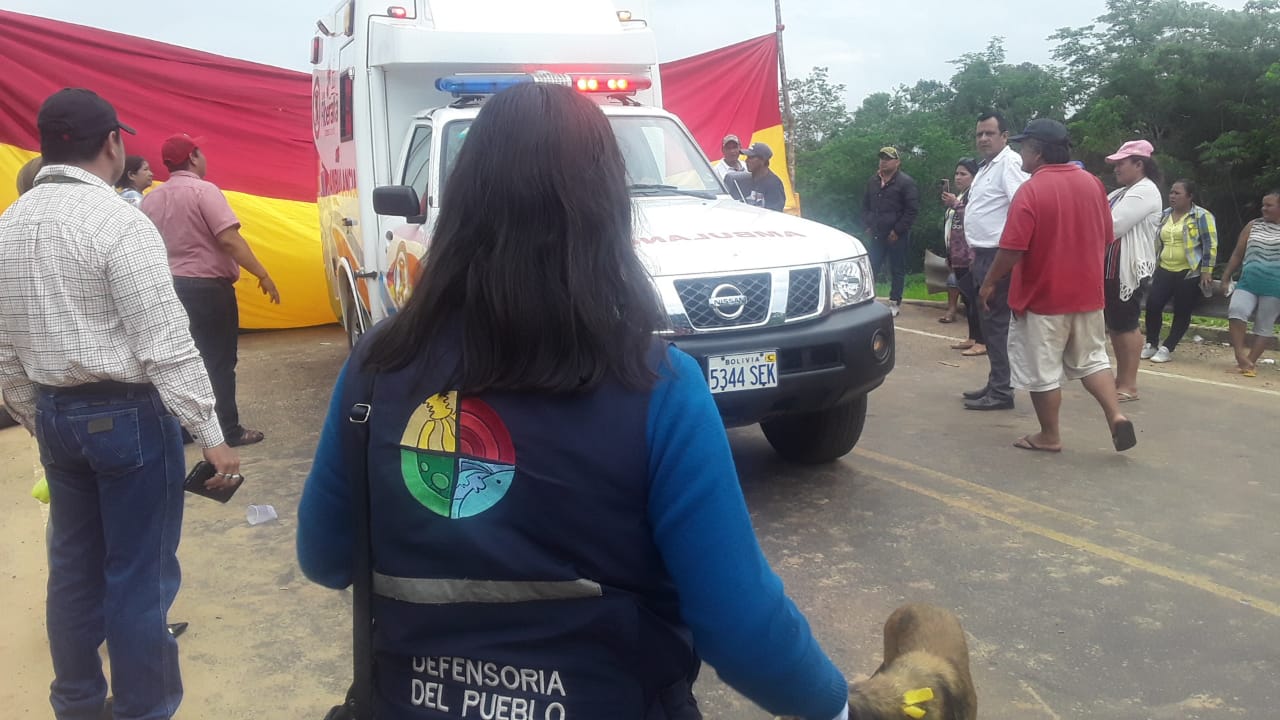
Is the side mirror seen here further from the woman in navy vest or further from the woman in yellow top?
the woman in yellow top

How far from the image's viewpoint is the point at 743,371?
4.47m

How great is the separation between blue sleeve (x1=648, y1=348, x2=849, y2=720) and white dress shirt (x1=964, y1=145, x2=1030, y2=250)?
6214 millimetres

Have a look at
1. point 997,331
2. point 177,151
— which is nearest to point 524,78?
point 177,151

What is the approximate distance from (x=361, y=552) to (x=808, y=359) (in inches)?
136

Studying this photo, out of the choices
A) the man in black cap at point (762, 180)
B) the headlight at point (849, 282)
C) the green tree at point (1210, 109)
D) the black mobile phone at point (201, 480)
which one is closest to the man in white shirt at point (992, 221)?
the headlight at point (849, 282)

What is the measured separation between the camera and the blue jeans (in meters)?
2.73

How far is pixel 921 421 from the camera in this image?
22.1 feet

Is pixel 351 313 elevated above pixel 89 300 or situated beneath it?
situated beneath

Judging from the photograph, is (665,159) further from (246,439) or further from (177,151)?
(246,439)

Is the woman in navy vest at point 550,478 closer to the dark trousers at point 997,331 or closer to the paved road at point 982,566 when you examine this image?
the paved road at point 982,566

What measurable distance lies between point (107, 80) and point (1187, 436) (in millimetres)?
9659

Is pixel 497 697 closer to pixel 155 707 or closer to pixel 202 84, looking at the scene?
pixel 155 707

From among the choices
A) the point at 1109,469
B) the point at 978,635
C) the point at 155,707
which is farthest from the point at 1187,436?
the point at 155,707

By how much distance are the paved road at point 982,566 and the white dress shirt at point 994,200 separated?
1.28 metres
